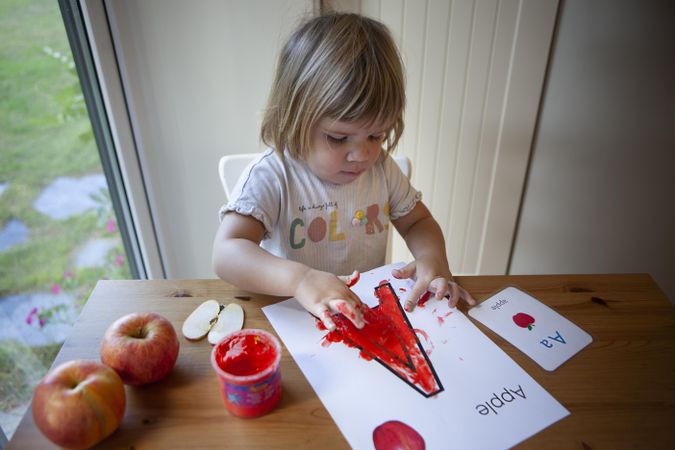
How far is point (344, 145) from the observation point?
0.82 metres

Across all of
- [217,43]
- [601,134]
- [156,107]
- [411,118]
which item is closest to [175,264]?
[156,107]

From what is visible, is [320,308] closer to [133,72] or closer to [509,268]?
[133,72]

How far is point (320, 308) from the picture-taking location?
0.67 m

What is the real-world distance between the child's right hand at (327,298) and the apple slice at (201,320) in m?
0.14

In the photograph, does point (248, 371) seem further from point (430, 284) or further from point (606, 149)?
point (606, 149)

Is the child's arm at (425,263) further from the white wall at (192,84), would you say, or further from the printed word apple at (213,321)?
the white wall at (192,84)

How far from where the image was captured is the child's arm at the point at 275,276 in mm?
671

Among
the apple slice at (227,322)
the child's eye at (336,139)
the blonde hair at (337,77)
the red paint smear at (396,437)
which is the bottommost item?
the red paint smear at (396,437)

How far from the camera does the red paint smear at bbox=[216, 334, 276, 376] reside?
0.58m

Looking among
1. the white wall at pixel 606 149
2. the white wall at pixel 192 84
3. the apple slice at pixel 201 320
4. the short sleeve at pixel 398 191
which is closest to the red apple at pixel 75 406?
the apple slice at pixel 201 320

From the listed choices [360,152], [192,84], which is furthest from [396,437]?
[192,84]

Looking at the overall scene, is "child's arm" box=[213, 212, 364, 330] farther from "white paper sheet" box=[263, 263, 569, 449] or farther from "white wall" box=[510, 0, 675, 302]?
"white wall" box=[510, 0, 675, 302]

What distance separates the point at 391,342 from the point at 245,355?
0.72ft

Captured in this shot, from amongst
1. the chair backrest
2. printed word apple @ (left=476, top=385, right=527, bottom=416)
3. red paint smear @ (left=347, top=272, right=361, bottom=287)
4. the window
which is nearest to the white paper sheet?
printed word apple @ (left=476, top=385, right=527, bottom=416)
